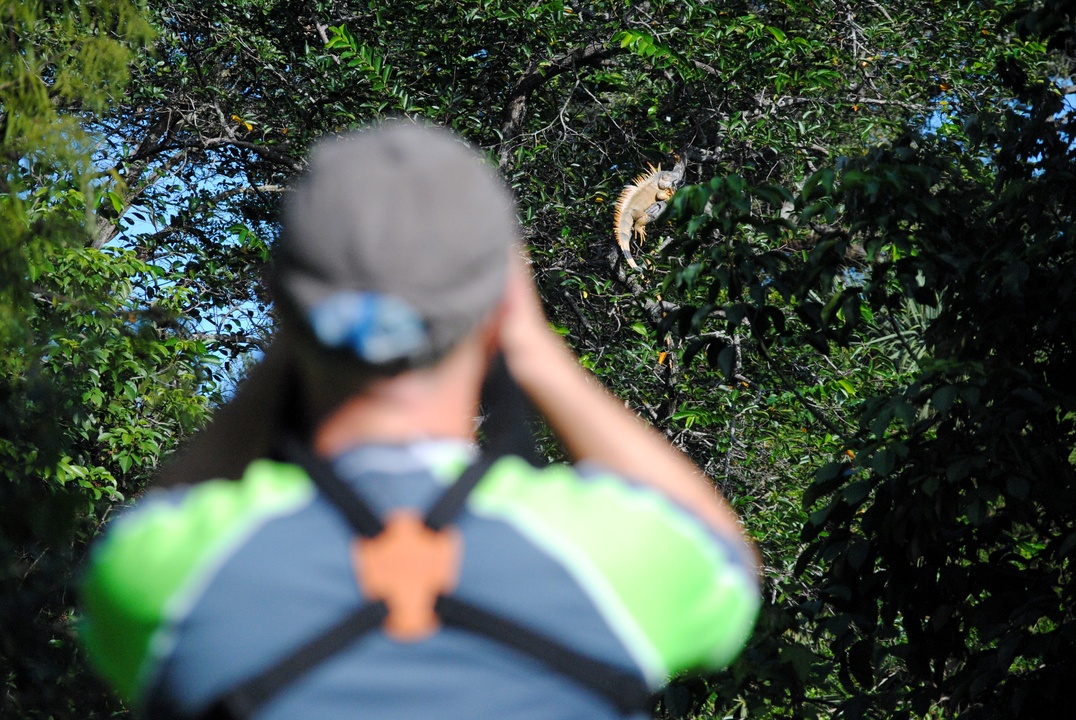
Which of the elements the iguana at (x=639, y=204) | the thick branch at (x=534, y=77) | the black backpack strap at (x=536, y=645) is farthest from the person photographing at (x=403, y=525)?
the thick branch at (x=534, y=77)

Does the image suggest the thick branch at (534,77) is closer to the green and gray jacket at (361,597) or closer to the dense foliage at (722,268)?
the dense foliage at (722,268)

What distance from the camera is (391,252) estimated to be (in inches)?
30.1

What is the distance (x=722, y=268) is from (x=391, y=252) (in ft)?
7.99

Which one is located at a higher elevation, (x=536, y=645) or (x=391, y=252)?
(x=391, y=252)

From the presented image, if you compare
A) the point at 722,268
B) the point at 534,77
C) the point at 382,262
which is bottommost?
the point at 534,77

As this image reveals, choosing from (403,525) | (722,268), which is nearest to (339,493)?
(403,525)

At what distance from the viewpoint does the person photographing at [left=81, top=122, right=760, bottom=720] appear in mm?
724

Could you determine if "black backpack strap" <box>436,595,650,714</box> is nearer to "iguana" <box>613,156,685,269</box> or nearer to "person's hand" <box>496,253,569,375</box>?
"person's hand" <box>496,253,569,375</box>

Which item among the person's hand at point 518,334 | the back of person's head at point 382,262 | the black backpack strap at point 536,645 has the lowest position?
the black backpack strap at point 536,645

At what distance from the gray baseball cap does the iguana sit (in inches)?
219

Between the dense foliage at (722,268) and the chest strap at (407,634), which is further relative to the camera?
the dense foliage at (722,268)

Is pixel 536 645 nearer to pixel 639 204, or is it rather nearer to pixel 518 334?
pixel 518 334

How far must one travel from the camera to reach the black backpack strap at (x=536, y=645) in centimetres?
73

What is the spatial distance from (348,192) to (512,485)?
0.24 meters
